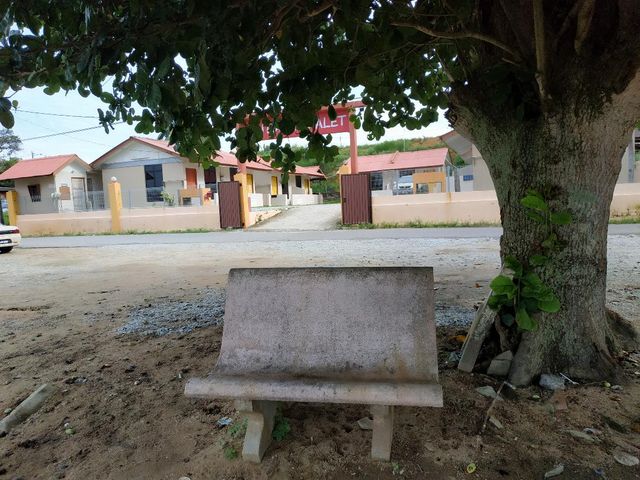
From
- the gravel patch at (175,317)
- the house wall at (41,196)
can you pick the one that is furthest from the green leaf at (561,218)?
the house wall at (41,196)

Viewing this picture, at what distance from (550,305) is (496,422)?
0.68 metres

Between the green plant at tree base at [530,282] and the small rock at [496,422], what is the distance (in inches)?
20.4

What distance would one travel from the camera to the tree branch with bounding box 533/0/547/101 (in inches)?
96.3

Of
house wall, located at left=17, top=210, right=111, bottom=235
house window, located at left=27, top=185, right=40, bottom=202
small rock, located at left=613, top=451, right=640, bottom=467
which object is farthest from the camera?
house window, located at left=27, top=185, right=40, bottom=202

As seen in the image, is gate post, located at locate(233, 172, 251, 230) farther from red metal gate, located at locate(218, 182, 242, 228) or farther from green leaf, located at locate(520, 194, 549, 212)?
green leaf, located at locate(520, 194, 549, 212)

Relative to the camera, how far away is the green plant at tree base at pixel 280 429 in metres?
2.27

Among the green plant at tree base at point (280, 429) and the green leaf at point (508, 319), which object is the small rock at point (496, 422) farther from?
the green plant at tree base at point (280, 429)

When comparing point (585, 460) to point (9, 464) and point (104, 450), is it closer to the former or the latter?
point (104, 450)

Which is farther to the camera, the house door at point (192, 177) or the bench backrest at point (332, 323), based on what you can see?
the house door at point (192, 177)

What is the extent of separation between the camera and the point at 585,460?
2.03 m

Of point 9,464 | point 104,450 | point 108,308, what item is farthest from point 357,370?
point 108,308

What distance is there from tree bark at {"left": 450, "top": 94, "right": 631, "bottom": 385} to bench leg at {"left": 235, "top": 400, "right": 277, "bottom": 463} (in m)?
1.48

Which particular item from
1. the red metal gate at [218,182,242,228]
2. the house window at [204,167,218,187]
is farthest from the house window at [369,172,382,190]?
the red metal gate at [218,182,242,228]

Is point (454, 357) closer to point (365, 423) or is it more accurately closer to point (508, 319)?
point (508, 319)
